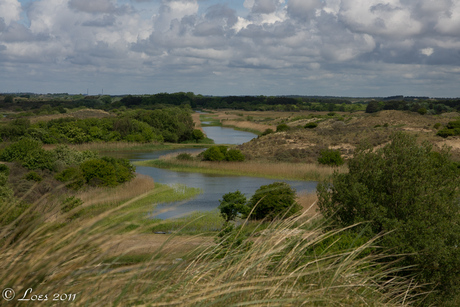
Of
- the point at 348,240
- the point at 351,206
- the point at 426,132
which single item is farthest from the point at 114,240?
the point at 426,132

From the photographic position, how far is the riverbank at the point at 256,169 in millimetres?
32906

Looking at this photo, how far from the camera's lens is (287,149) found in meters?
46.2

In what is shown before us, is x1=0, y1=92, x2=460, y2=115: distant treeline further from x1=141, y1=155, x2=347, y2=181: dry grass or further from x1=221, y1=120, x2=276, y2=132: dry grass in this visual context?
x1=141, y1=155, x2=347, y2=181: dry grass

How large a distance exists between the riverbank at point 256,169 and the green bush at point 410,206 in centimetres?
2138

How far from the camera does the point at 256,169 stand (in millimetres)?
34906

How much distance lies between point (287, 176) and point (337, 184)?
23388 mm

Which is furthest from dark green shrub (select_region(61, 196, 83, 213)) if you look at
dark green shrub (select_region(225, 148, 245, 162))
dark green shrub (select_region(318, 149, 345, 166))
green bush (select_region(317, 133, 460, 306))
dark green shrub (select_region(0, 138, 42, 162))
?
dark green shrub (select_region(225, 148, 245, 162))

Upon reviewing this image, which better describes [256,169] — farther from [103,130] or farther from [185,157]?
[103,130]

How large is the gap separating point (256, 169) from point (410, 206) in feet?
84.4

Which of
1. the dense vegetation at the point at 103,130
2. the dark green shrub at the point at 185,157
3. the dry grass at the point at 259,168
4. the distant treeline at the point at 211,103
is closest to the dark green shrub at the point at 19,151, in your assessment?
the dry grass at the point at 259,168

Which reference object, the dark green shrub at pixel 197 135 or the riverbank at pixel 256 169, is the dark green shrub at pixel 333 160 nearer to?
the riverbank at pixel 256 169

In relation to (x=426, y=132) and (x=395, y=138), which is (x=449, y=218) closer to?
(x=395, y=138)

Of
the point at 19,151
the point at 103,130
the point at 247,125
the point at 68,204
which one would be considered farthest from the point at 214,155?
the point at 247,125

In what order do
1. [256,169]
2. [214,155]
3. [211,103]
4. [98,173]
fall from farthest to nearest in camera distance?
1. [211,103]
2. [214,155]
3. [256,169]
4. [98,173]
